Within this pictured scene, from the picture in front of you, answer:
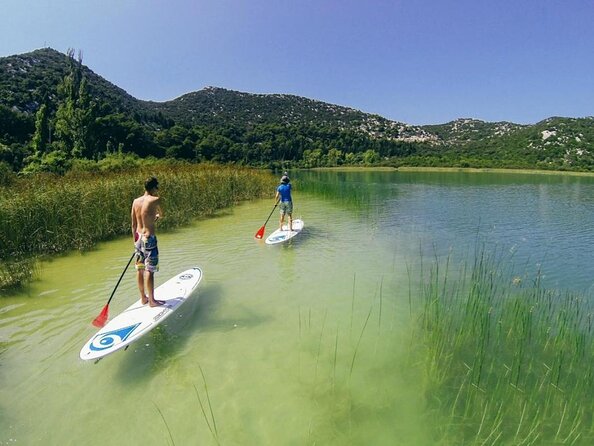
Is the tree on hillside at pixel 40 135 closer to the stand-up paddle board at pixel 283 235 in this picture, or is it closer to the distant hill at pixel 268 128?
the distant hill at pixel 268 128

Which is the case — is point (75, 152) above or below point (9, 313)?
above

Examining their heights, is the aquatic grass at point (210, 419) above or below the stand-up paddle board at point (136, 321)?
below

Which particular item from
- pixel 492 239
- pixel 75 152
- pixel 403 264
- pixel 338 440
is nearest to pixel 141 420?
pixel 338 440

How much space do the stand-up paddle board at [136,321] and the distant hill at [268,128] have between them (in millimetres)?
40277

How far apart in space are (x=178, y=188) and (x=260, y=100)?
14042cm

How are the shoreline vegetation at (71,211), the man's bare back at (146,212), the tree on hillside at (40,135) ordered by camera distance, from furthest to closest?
1. the tree on hillside at (40,135)
2. the shoreline vegetation at (71,211)
3. the man's bare back at (146,212)

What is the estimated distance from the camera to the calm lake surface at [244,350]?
372 centimetres

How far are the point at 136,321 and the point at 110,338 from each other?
1.82 feet

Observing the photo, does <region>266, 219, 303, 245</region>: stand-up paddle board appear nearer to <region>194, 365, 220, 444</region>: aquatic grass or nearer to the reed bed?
the reed bed

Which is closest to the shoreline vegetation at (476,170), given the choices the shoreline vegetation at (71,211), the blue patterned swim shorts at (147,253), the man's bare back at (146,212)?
the shoreline vegetation at (71,211)

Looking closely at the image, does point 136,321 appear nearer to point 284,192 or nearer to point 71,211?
point 71,211

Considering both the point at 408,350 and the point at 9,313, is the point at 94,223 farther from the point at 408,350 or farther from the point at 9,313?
the point at 408,350

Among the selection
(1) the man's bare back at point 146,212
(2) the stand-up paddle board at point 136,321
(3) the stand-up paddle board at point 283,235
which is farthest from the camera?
(3) the stand-up paddle board at point 283,235

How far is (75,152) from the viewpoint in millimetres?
38875
